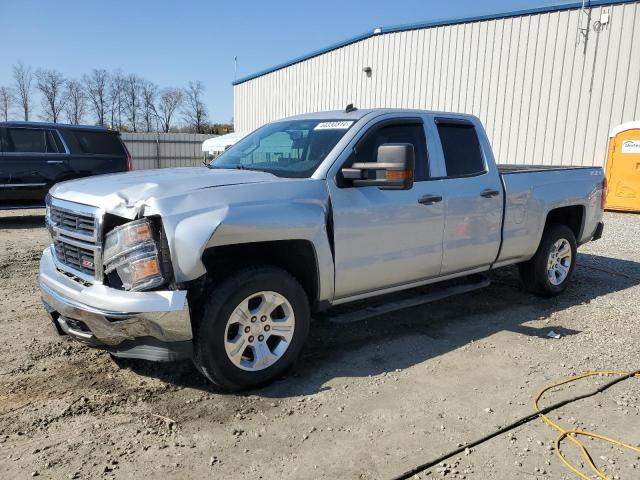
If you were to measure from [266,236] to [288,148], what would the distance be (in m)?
1.25

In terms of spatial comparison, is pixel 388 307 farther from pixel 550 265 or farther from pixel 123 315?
pixel 550 265

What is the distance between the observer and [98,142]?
11.0 m

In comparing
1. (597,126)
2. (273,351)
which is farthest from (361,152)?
(597,126)

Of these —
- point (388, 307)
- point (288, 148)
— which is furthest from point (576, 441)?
point (288, 148)

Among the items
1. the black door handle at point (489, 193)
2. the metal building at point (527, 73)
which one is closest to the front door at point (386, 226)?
the black door handle at point (489, 193)

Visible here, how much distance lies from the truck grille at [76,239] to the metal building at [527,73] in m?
13.4

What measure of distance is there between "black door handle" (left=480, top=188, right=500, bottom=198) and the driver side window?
71 centimetres

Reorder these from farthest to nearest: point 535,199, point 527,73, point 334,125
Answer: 1. point 527,73
2. point 535,199
3. point 334,125

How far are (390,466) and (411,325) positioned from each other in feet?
7.58

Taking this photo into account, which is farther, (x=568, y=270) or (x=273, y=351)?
(x=568, y=270)

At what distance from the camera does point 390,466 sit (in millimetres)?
2777

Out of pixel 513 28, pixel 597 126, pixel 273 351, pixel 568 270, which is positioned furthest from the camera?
pixel 513 28

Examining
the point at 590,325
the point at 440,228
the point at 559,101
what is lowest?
the point at 590,325

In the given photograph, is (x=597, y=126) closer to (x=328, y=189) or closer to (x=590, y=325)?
(x=590, y=325)
